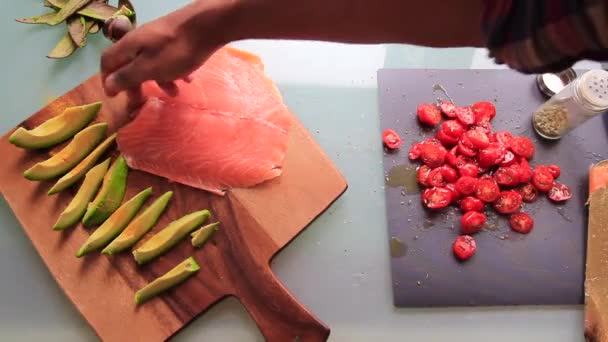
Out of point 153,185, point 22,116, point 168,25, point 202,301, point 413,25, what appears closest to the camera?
point 413,25

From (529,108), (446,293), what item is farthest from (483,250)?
(529,108)

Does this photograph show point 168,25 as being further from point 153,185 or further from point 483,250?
point 483,250

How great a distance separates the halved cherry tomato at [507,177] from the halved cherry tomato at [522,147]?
0.07 meters

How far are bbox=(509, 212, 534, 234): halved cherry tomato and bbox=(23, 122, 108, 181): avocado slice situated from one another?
117 centimetres

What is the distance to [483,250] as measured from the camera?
5.08ft

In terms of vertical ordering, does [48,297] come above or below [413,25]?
below

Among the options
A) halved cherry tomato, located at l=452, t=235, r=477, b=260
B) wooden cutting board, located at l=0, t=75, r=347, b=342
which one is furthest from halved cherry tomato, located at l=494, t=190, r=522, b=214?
wooden cutting board, located at l=0, t=75, r=347, b=342

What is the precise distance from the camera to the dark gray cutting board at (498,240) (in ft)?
4.96

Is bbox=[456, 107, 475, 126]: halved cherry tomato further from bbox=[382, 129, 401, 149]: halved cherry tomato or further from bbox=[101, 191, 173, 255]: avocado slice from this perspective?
bbox=[101, 191, 173, 255]: avocado slice

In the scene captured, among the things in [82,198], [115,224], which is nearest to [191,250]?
[115,224]

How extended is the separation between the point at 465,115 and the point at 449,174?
209 mm

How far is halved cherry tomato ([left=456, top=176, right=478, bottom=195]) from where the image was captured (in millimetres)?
1568

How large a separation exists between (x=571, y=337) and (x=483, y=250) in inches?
12.9

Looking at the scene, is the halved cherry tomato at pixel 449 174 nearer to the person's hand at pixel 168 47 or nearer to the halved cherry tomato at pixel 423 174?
the halved cherry tomato at pixel 423 174
